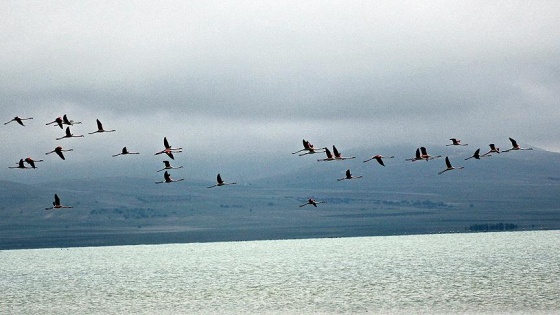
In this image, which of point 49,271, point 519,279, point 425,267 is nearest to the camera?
point 519,279

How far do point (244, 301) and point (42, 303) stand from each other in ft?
80.5

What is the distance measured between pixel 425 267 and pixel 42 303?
233 ft

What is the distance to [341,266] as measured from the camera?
531ft

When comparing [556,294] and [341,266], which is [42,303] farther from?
[341,266]

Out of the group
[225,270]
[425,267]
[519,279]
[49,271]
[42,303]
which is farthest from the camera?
[49,271]

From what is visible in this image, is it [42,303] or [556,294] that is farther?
[42,303]

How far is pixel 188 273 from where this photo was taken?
15588 centimetres

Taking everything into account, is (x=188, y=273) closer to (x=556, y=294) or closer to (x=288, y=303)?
(x=288, y=303)

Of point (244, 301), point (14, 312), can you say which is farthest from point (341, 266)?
point (14, 312)

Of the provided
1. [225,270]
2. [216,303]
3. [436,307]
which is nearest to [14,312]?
[216,303]

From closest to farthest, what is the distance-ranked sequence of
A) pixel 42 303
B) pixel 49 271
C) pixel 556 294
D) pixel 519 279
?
pixel 556 294 → pixel 42 303 → pixel 519 279 → pixel 49 271

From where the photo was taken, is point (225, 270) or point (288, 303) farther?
point (225, 270)

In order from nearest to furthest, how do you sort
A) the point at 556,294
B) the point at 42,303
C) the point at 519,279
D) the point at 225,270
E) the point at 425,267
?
1. the point at 556,294
2. the point at 42,303
3. the point at 519,279
4. the point at 425,267
5. the point at 225,270

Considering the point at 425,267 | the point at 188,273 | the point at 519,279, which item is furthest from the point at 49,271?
the point at 519,279
